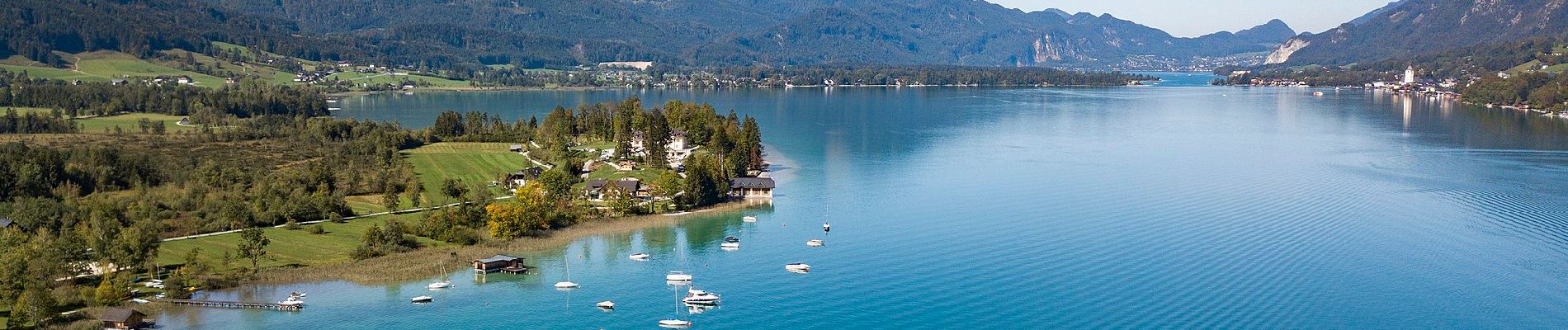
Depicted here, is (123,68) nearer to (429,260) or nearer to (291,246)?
(291,246)

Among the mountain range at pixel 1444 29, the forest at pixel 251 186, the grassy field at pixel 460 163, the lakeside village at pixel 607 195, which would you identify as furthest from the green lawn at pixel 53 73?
the mountain range at pixel 1444 29

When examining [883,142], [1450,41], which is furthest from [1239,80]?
[883,142]

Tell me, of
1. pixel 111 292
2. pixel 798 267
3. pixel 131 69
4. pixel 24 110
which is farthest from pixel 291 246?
pixel 131 69

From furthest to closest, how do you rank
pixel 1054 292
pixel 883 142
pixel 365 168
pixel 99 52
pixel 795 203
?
1. pixel 99 52
2. pixel 883 142
3. pixel 365 168
4. pixel 795 203
5. pixel 1054 292

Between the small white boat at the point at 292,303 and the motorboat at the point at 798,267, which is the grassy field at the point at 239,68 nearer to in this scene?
the small white boat at the point at 292,303

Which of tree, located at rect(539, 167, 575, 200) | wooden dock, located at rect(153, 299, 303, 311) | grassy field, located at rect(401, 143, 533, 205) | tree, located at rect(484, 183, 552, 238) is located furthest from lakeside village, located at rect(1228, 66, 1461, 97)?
wooden dock, located at rect(153, 299, 303, 311)

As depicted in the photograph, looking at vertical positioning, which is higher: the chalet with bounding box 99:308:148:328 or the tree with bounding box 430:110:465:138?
the tree with bounding box 430:110:465:138

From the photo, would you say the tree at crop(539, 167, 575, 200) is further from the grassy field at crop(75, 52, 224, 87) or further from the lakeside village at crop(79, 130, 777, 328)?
the grassy field at crop(75, 52, 224, 87)

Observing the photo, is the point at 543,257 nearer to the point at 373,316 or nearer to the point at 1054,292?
the point at 373,316
